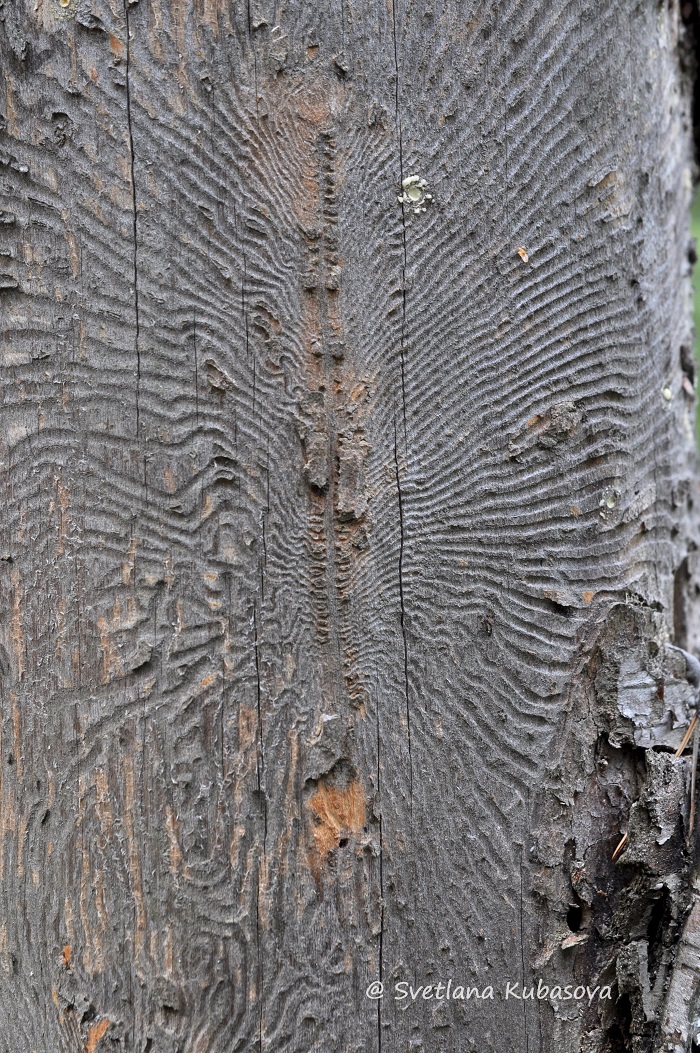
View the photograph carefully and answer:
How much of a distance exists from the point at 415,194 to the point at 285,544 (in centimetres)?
58

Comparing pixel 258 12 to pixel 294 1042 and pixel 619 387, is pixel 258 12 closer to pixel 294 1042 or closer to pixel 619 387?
pixel 619 387

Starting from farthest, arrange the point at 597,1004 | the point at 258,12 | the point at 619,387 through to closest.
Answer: the point at 619,387, the point at 597,1004, the point at 258,12

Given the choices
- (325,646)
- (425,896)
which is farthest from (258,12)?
(425,896)

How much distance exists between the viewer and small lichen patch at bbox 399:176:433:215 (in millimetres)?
1374

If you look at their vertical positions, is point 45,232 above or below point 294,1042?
above

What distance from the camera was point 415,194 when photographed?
54.3 inches

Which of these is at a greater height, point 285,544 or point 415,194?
point 415,194

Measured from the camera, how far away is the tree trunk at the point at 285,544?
1336 mm

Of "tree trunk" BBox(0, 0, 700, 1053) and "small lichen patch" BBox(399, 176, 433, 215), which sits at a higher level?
"small lichen patch" BBox(399, 176, 433, 215)

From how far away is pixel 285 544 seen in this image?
1.35 m

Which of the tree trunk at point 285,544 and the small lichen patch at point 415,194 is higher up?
the small lichen patch at point 415,194

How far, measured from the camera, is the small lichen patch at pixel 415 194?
137 cm

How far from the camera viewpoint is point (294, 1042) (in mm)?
1345

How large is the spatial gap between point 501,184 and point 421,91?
0.61 feet
